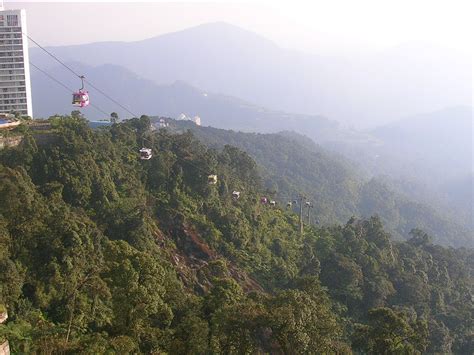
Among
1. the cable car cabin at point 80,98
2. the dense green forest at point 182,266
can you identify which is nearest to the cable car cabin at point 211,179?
the dense green forest at point 182,266

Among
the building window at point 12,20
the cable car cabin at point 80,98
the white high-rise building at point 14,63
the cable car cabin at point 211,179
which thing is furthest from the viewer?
the white high-rise building at point 14,63

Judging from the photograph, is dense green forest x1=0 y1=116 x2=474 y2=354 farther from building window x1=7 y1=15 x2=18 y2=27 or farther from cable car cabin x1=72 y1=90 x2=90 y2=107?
building window x1=7 y1=15 x2=18 y2=27

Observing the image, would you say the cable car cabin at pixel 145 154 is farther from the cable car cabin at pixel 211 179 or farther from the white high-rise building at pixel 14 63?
the white high-rise building at pixel 14 63

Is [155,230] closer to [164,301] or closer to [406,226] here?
[164,301]

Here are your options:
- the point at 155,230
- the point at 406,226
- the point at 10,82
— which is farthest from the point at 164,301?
the point at 406,226

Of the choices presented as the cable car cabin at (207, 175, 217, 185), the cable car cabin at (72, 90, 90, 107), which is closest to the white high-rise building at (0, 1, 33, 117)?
the cable car cabin at (207, 175, 217, 185)

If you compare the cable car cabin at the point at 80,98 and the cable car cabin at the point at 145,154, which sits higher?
the cable car cabin at the point at 80,98
